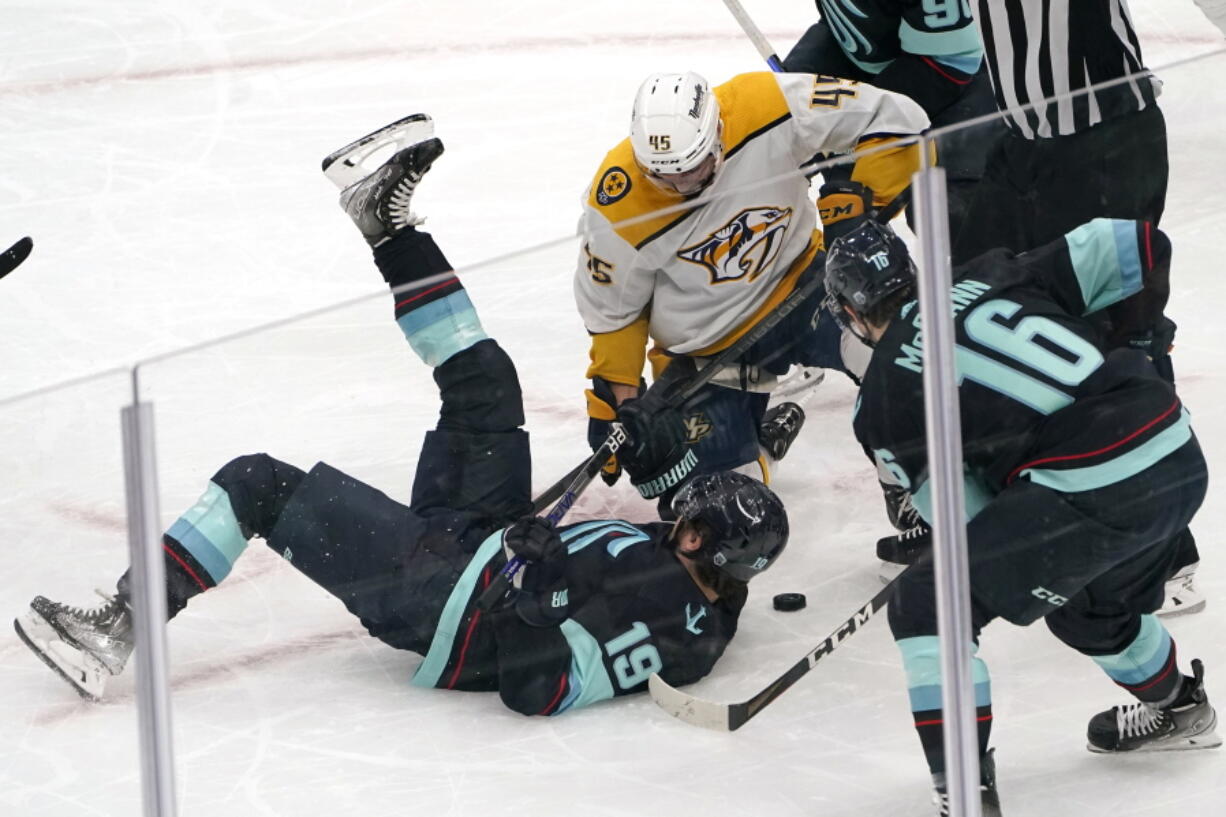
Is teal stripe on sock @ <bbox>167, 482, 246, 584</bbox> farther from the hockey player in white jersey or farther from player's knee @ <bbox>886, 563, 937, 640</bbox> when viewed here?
player's knee @ <bbox>886, 563, 937, 640</bbox>

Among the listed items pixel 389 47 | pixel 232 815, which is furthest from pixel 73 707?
pixel 389 47

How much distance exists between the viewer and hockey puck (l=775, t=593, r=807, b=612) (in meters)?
2.18

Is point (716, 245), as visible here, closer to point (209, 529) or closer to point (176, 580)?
point (209, 529)

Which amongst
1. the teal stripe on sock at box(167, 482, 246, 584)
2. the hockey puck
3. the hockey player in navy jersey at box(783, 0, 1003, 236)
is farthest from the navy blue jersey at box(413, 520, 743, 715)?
the hockey player in navy jersey at box(783, 0, 1003, 236)

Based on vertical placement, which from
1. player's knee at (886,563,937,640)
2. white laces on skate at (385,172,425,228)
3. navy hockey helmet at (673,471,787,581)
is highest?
white laces on skate at (385,172,425,228)

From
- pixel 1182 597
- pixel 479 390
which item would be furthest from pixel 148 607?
pixel 1182 597

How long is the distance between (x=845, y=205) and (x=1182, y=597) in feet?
1.83

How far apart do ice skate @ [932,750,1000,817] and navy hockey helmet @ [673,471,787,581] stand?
397 millimetres

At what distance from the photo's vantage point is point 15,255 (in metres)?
3.21

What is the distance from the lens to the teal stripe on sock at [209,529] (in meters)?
1.82

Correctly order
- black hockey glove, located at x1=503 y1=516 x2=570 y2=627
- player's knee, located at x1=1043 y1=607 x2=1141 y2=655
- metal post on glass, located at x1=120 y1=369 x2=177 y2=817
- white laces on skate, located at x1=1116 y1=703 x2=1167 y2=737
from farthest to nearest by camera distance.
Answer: black hockey glove, located at x1=503 y1=516 x2=570 y2=627, player's knee, located at x1=1043 y1=607 x2=1141 y2=655, white laces on skate, located at x1=1116 y1=703 x2=1167 y2=737, metal post on glass, located at x1=120 y1=369 x2=177 y2=817

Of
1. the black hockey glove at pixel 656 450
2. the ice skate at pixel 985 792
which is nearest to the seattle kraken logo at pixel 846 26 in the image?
the black hockey glove at pixel 656 450

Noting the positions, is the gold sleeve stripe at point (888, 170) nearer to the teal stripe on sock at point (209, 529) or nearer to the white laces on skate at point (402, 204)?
the teal stripe on sock at point (209, 529)

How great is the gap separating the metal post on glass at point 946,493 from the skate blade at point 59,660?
774mm
